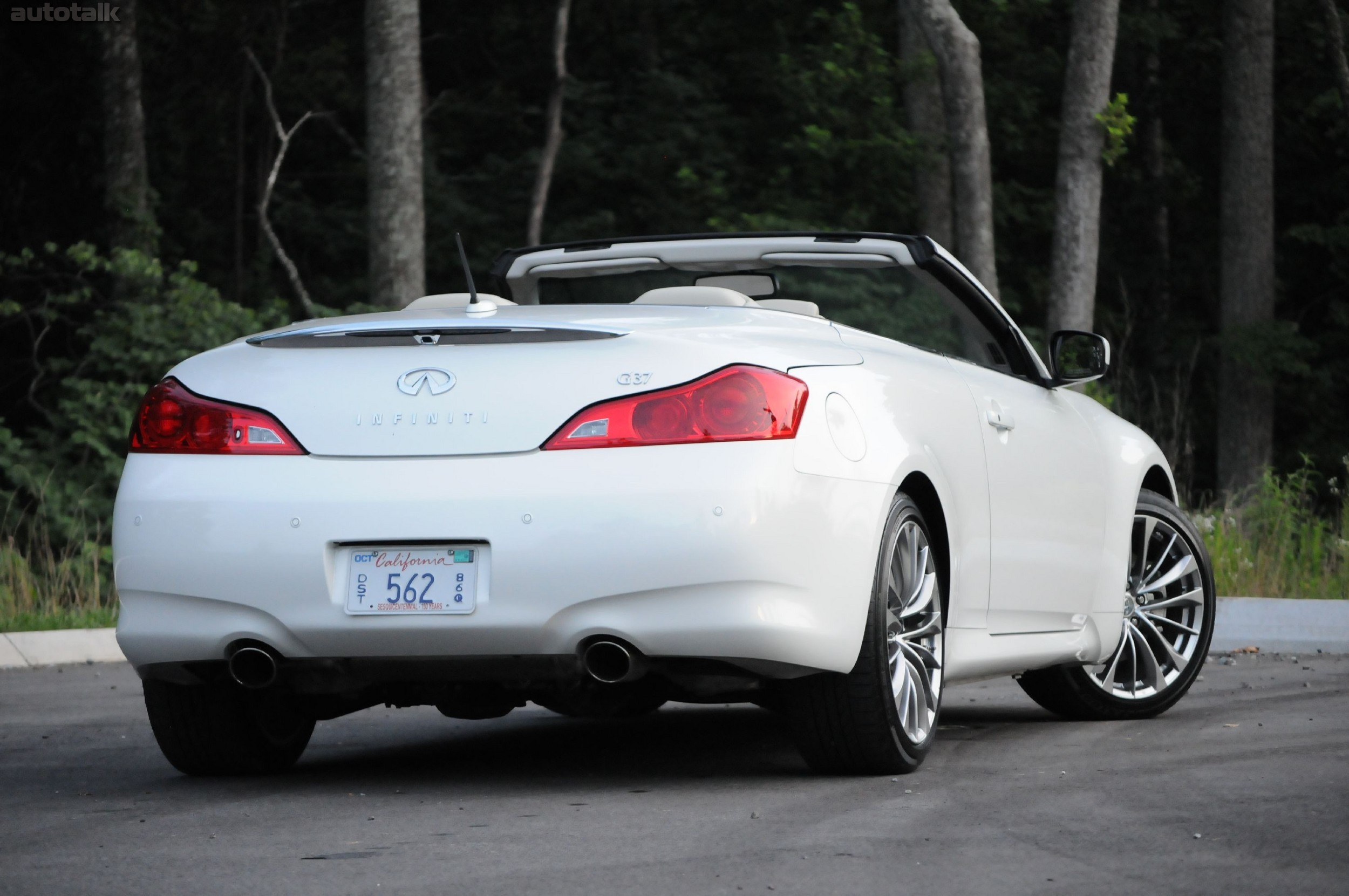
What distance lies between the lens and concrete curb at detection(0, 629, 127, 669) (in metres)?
10.2

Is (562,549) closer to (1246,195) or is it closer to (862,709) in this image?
(862,709)

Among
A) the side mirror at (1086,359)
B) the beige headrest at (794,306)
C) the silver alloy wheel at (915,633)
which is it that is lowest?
the silver alloy wheel at (915,633)

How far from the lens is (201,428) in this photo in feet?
17.4

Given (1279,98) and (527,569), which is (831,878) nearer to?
(527,569)

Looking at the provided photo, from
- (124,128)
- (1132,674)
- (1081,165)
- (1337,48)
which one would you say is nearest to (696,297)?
(1132,674)

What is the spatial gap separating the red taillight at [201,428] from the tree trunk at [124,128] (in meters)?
19.5

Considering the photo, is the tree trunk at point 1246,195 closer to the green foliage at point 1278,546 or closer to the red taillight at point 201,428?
the green foliage at point 1278,546

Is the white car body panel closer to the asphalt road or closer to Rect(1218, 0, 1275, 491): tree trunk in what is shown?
the asphalt road

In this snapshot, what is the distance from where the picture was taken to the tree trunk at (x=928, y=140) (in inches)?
1076

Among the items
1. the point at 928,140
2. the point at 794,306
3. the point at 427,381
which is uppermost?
the point at 928,140

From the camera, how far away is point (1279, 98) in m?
33.8

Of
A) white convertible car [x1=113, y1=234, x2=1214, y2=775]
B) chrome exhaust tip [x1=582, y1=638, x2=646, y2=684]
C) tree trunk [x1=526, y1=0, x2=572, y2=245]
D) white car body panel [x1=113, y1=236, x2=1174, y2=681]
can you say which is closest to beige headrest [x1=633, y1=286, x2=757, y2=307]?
white convertible car [x1=113, y1=234, x2=1214, y2=775]

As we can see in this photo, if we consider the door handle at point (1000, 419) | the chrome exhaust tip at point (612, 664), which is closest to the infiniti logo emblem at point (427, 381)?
the chrome exhaust tip at point (612, 664)

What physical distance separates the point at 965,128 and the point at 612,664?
15.2 metres
